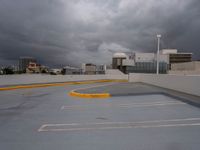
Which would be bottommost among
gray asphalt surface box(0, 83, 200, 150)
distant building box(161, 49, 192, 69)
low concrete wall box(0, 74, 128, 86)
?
gray asphalt surface box(0, 83, 200, 150)

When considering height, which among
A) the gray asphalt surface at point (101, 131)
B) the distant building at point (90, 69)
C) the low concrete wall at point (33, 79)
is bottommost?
the gray asphalt surface at point (101, 131)

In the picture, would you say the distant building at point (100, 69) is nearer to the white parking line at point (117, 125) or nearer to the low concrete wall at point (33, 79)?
the low concrete wall at point (33, 79)

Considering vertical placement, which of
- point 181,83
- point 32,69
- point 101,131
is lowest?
point 101,131

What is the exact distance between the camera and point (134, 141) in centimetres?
391

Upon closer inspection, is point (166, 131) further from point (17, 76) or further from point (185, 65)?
point (185, 65)

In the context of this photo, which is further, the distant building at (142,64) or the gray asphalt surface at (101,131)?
the distant building at (142,64)

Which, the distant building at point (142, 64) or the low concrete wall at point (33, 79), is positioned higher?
the distant building at point (142, 64)

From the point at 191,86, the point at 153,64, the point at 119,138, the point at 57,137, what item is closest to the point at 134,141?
the point at 119,138

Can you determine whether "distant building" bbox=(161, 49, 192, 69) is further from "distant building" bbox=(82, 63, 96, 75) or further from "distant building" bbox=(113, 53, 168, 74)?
"distant building" bbox=(82, 63, 96, 75)

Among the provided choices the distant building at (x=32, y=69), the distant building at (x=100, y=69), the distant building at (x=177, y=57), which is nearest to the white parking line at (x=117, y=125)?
the distant building at (x=32, y=69)

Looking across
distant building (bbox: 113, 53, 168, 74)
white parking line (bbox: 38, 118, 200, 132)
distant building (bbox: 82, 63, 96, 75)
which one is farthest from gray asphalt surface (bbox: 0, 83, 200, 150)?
distant building (bbox: 113, 53, 168, 74)

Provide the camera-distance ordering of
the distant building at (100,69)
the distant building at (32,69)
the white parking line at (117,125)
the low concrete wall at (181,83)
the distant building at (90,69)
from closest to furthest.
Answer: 1. the white parking line at (117,125)
2. the low concrete wall at (181,83)
3. the distant building at (32,69)
4. the distant building at (90,69)
5. the distant building at (100,69)

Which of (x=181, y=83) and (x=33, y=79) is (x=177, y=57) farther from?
(x=181, y=83)

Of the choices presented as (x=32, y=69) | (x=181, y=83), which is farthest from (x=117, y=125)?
(x=32, y=69)
